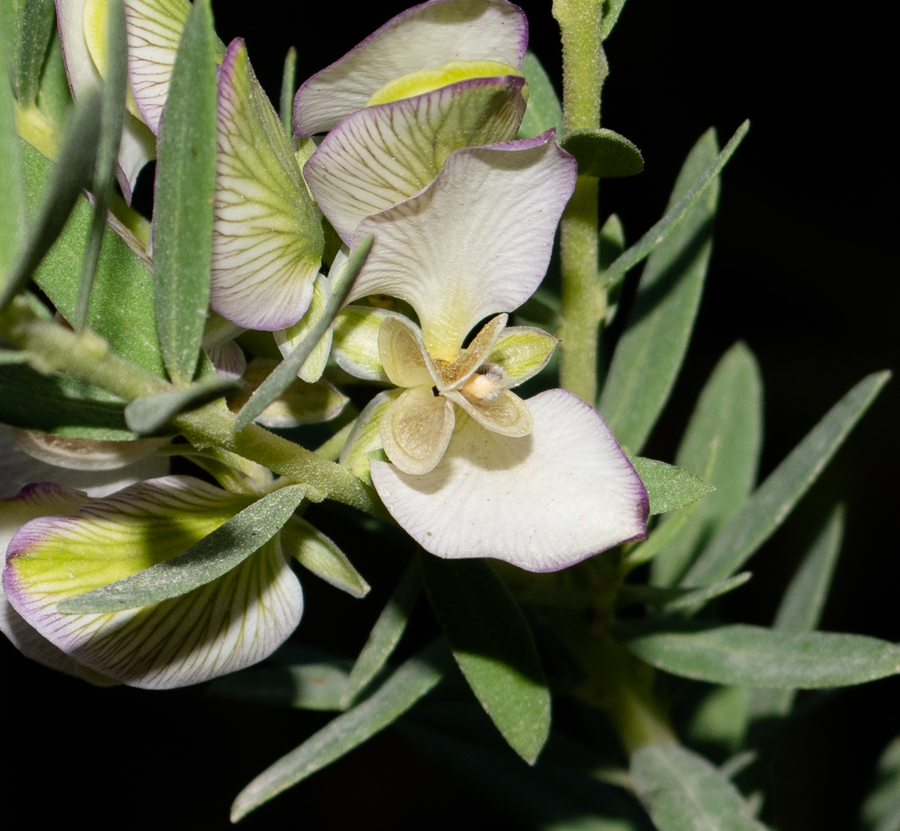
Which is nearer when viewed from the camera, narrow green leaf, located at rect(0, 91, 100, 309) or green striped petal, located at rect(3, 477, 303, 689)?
narrow green leaf, located at rect(0, 91, 100, 309)

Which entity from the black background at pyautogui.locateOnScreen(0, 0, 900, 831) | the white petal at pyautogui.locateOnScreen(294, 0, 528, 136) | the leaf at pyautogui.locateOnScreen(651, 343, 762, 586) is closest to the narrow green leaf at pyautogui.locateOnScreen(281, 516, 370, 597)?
the white petal at pyautogui.locateOnScreen(294, 0, 528, 136)

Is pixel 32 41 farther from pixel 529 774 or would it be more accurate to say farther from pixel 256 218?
pixel 529 774

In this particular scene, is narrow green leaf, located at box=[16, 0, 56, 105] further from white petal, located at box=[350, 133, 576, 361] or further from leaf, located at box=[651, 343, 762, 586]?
leaf, located at box=[651, 343, 762, 586]

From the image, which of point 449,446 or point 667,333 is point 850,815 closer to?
point 667,333

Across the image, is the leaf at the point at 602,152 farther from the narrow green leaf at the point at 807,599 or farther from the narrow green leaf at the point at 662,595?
the narrow green leaf at the point at 807,599

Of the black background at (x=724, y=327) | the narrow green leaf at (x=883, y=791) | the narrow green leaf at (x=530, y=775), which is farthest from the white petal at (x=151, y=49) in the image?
the black background at (x=724, y=327)

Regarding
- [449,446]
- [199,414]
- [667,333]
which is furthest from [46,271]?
[667,333]
